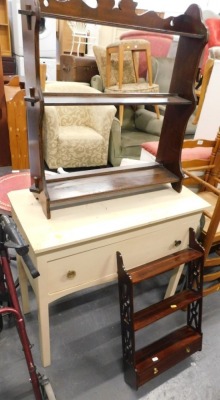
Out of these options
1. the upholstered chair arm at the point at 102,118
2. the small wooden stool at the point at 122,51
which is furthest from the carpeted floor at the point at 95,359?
the small wooden stool at the point at 122,51

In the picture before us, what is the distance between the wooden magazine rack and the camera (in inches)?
34.0

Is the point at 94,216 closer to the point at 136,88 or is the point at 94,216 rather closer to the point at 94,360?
the point at 94,360

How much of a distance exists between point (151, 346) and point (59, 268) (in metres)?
0.62

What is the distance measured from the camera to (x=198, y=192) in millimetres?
1822

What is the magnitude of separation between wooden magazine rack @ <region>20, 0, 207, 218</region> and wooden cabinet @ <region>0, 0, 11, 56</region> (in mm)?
4747

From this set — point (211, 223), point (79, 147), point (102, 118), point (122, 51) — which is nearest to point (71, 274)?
point (211, 223)

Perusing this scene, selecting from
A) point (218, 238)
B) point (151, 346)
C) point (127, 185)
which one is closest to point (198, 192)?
point (218, 238)

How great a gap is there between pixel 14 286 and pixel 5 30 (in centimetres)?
527

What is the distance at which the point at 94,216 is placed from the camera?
1069mm

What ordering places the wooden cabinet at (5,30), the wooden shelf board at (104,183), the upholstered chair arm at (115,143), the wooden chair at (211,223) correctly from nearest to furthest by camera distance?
1. the wooden shelf board at (104,183)
2. the wooden chair at (211,223)
3. the upholstered chair arm at (115,143)
4. the wooden cabinet at (5,30)

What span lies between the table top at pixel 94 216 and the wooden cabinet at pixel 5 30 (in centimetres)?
483

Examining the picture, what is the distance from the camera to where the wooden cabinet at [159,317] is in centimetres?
110

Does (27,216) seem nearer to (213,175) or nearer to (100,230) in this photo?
(100,230)

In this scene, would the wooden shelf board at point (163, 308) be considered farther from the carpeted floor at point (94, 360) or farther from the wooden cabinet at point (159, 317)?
the carpeted floor at point (94, 360)
